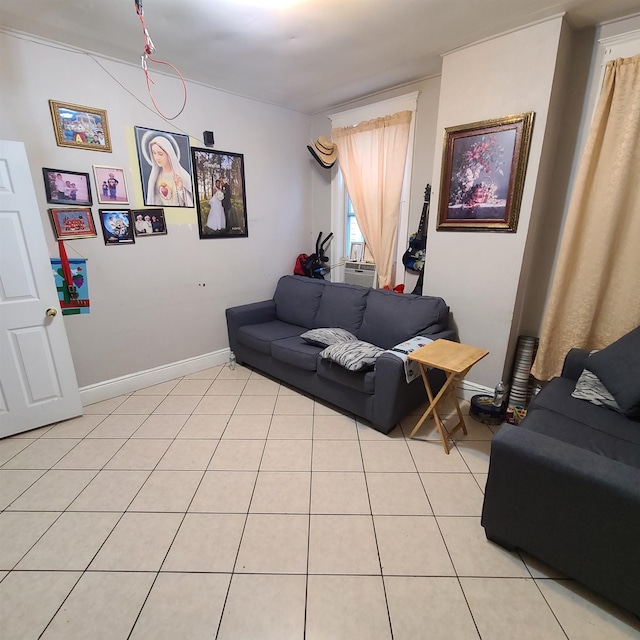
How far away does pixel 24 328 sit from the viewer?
2289 mm

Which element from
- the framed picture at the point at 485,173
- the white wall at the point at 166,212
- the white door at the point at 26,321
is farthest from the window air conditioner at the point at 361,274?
the white door at the point at 26,321

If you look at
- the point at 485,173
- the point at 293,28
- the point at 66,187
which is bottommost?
the point at 66,187

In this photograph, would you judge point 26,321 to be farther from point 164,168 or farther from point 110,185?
point 164,168

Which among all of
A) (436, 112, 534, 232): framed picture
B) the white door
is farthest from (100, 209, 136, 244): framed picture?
(436, 112, 534, 232): framed picture

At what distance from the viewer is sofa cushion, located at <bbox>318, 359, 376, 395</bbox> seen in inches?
Result: 90.7

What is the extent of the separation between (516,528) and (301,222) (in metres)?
3.45

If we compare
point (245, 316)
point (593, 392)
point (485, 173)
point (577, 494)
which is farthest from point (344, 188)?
point (577, 494)

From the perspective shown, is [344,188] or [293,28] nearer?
[293,28]

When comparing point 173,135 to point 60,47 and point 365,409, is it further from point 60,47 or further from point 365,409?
point 365,409

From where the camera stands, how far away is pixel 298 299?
3.46 m

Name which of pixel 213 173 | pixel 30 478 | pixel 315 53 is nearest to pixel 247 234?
pixel 213 173

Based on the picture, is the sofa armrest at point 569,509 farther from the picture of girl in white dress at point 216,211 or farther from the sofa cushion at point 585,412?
the picture of girl in white dress at point 216,211

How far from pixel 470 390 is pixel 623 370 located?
45.6 inches

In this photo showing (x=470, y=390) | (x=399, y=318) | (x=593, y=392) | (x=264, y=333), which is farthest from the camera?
(x=264, y=333)
